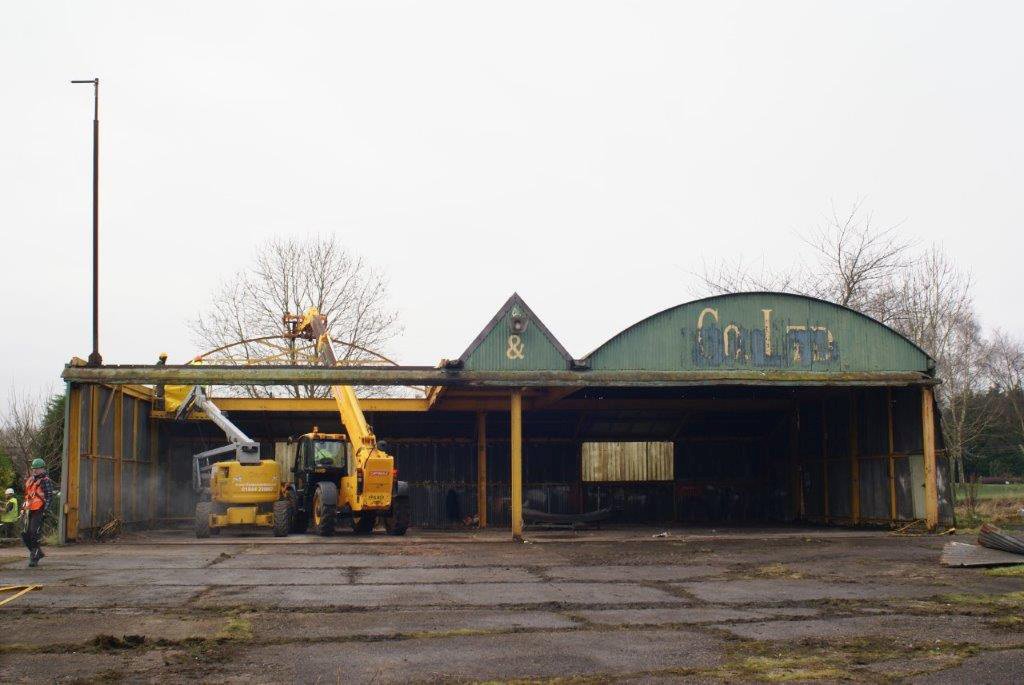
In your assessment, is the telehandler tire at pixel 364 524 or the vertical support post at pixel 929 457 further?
the telehandler tire at pixel 364 524

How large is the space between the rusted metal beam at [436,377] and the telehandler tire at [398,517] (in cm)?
366

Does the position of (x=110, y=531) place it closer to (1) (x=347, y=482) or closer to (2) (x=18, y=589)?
(1) (x=347, y=482)

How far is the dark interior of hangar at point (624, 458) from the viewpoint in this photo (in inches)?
1152

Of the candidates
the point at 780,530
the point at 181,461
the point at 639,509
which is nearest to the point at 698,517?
the point at 639,509

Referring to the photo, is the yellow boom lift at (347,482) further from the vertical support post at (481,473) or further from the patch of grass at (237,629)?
the patch of grass at (237,629)

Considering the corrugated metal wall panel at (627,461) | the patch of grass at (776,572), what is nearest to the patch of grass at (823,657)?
the patch of grass at (776,572)

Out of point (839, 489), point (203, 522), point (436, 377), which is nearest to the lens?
point (436, 377)

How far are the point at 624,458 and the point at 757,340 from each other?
951 centimetres

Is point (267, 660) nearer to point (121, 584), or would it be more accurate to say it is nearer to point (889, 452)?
point (121, 584)

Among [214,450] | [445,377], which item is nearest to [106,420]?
[214,450]

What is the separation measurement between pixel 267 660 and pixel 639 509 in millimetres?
23722

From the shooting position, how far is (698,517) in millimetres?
31891

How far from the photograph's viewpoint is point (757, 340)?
23281 millimetres

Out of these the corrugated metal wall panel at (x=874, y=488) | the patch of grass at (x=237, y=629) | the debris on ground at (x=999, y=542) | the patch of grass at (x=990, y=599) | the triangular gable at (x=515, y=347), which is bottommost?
the patch of grass at (x=990, y=599)
